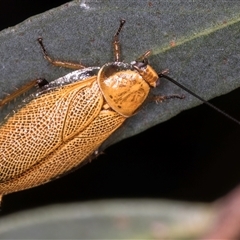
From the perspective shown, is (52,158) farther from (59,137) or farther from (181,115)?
(181,115)

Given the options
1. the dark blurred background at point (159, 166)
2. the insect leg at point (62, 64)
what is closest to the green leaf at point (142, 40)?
the insect leg at point (62, 64)

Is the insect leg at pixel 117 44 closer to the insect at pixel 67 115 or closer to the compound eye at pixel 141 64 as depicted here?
the insect at pixel 67 115

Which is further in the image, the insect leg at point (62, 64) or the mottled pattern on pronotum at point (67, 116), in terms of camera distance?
the mottled pattern on pronotum at point (67, 116)

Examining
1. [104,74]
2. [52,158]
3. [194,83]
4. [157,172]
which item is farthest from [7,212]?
[194,83]

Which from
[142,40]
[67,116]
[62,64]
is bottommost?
[67,116]

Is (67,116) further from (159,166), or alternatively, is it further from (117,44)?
(159,166)

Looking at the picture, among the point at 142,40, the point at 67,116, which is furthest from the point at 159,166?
the point at 142,40

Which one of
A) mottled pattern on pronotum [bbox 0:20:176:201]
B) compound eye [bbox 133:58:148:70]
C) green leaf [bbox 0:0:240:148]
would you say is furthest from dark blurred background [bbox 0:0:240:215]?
compound eye [bbox 133:58:148:70]
